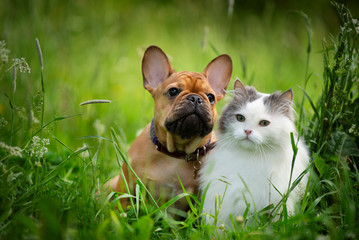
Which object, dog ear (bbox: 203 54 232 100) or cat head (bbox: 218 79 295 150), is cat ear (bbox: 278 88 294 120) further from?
dog ear (bbox: 203 54 232 100)

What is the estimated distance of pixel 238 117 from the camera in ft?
8.58

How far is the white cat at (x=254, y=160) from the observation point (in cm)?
245

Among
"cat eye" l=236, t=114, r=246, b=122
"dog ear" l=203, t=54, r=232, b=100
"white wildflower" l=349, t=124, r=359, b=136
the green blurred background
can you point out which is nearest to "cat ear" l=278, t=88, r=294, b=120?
"cat eye" l=236, t=114, r=246, b=122

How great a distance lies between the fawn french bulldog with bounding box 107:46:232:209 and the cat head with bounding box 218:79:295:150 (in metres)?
0.23

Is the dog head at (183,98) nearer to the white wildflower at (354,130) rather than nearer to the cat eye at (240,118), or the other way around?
the cat eye at (240,118)

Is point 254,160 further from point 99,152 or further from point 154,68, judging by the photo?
point 154,68

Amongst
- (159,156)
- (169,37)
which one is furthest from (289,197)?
(169,37)

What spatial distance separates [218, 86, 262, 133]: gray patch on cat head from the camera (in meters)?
2.68

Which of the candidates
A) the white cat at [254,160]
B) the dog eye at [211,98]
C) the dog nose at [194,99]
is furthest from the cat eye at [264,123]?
the dog eye at [211,98]

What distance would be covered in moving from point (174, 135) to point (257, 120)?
66 cm

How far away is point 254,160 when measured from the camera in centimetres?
253

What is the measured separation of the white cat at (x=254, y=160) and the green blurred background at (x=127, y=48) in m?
0.76

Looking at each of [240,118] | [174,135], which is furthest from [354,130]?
[174,135]

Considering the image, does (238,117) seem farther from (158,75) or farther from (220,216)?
(158,75)
